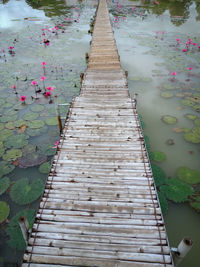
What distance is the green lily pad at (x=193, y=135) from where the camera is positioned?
17.3ft

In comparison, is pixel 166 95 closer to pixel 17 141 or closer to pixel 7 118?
pixel 17 141

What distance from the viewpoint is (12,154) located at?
15.8ft

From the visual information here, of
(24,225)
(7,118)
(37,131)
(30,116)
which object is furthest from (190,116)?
(7,118)

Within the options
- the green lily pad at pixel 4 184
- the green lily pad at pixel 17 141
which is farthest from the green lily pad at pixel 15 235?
the green lily pad at pixel 17 141

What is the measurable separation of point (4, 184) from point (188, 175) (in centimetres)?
438

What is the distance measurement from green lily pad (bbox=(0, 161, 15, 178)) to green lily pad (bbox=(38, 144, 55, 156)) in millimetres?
810

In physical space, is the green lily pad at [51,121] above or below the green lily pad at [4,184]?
above

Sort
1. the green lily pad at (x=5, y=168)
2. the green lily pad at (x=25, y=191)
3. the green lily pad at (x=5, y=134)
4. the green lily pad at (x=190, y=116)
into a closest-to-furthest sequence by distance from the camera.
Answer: the green lily pad at (x=25, y=191), the green lily pad at (x=5, y=168), the green lily pad at (x=5, y=134), the green lily pad at (x=190, y=116)

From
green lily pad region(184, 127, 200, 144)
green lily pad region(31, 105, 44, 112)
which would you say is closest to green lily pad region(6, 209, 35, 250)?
green lily pad region(31, 105, 44, 112)

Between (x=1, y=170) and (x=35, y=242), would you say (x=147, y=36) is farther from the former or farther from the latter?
(x=35, y=242)

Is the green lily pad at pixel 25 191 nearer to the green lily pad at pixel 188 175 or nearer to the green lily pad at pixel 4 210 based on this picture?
the green lily pad at pixel 4 210

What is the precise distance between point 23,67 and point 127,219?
338 inches

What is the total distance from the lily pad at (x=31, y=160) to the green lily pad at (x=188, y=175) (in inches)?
137

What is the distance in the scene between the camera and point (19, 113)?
20.5ft
